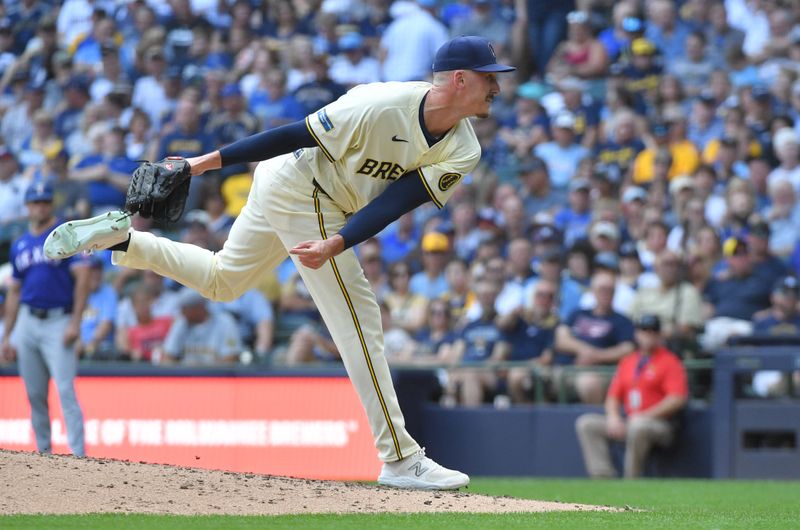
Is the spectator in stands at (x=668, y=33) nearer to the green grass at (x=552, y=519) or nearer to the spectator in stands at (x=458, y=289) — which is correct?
the spectator in stands at (x=458, y=289)

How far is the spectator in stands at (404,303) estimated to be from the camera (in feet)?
41.7

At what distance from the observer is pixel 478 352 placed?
12070 millimetres

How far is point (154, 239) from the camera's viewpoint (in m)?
6.53

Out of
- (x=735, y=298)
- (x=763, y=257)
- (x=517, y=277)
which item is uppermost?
(x=763, y=257)

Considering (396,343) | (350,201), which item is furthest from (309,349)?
(350,201)

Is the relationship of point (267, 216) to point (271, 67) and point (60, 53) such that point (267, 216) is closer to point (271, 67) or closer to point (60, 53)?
point (271, 67)

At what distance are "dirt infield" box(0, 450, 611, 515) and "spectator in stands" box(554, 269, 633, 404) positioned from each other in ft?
16.9

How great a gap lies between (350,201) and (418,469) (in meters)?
1.40

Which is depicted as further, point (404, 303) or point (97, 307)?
point (97, 307)

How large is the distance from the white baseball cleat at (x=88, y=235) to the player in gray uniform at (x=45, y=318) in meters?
3.40

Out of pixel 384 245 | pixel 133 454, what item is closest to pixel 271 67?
pixel 384 245

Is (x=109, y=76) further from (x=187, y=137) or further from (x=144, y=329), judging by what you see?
(x=144, y=329)

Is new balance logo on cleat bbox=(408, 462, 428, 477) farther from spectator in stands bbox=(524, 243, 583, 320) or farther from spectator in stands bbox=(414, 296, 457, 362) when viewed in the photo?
spectator in stands bbox=(524, 243, 583, 320)

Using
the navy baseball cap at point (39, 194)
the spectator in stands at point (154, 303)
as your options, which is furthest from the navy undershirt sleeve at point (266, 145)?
the spectator in stands at point (154, 303)
